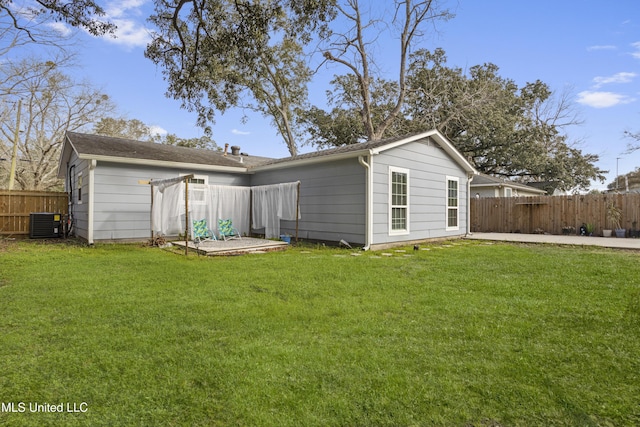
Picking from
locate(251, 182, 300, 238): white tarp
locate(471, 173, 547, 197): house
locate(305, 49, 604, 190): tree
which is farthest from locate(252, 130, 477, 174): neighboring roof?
locate(305, 49, 604, 190): tree

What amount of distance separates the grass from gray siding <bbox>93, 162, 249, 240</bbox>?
13.9 ft

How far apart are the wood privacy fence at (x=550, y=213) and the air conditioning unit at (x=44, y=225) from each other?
54.0ft

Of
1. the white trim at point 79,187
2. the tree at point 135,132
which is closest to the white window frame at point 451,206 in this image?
the white trim at point 79,187

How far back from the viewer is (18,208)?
1121 centimetres

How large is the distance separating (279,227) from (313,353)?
25.1ft

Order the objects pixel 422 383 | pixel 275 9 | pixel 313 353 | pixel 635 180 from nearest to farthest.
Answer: pixel 422 383 < pixel 313 353 < pixel 275 9 < pixel 635 180

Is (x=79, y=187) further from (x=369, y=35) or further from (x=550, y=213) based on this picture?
(x=550, y=213)

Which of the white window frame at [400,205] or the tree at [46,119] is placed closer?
the white window frame at [400,205]

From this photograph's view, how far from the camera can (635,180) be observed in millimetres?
34531

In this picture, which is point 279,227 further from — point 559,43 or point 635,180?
point 635,180

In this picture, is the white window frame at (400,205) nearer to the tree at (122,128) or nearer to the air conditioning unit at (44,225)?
the air conditioning unit at (44,225)

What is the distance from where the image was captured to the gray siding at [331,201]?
8.80 meters

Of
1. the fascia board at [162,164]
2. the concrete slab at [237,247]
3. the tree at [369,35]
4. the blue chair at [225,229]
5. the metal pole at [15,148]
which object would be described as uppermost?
the tree at [369,35]

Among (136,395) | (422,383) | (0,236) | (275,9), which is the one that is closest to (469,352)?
(422,383)
